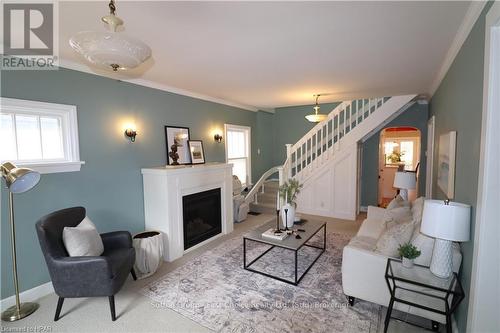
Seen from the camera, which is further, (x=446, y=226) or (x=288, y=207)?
(x=288, y=207)

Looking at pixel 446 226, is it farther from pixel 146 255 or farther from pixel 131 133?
pixel 131 133

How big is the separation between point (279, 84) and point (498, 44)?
2749mm

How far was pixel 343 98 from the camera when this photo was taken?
5.09 meters

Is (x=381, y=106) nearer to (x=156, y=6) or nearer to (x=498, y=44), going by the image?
(x=498, y=44)

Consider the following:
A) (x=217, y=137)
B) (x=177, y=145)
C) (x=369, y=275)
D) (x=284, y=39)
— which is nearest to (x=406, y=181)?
(x=369, y=275)

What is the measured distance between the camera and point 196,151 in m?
4.65

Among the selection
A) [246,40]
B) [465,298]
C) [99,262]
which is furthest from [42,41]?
[465,298]

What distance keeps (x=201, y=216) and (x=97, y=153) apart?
5.97 feet

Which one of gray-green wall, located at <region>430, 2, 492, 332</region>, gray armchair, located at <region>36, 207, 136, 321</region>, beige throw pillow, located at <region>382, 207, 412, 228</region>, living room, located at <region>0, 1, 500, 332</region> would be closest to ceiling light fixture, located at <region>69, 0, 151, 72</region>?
living room, located at <region>0, 1, 500, 332</region>

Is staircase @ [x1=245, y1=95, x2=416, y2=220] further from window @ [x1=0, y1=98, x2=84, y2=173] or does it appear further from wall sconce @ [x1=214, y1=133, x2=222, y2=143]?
window @ [x1=0, y1=98, x2=84, y2=173]

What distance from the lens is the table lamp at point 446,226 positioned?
1.72 m

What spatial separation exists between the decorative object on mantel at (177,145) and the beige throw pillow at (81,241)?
1.73 m

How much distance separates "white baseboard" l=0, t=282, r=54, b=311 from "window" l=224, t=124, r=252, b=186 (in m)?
3.76

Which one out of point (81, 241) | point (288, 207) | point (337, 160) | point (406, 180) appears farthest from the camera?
point (337, 160)
